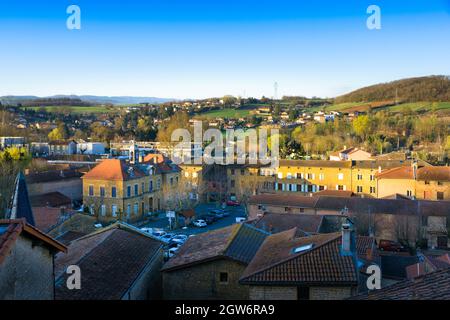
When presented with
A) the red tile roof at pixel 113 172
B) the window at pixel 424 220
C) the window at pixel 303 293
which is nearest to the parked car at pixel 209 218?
the red tile roof at pixel 113 172

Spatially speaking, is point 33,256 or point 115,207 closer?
point 33,256

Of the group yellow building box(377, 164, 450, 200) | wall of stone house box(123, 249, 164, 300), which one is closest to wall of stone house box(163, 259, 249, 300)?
wall of stone house box(123, 249, 164, 300)

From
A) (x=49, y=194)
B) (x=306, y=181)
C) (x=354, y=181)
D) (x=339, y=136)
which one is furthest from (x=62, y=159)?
(x=339, y=136)

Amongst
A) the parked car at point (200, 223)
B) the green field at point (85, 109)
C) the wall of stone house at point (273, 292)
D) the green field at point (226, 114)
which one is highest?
the green field at point (85, 109)

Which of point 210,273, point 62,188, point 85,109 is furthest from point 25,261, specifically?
point 85,109

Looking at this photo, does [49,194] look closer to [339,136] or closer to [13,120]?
[339,136]

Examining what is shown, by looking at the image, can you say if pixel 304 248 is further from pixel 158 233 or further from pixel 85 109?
pixel 85 109

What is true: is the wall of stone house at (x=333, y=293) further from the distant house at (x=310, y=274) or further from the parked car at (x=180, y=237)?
the parked car at (x=180, y=237)
